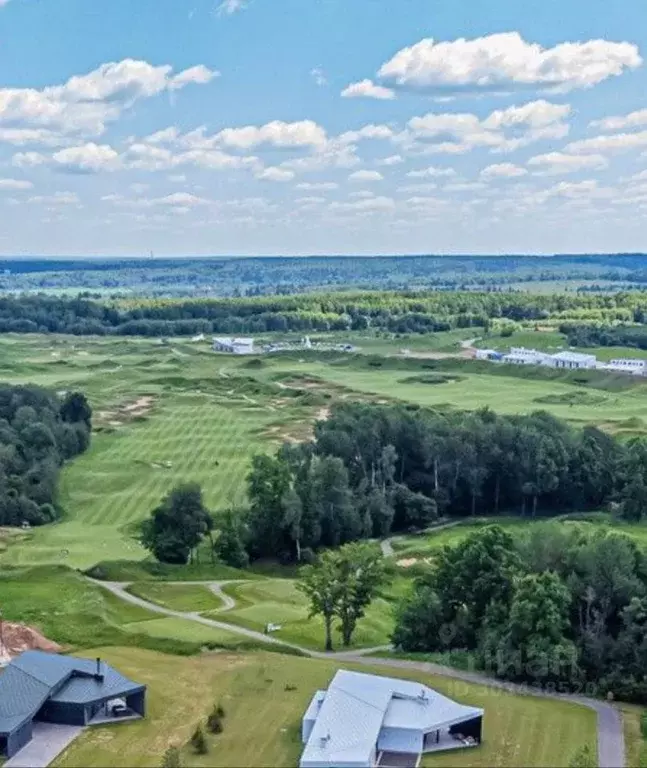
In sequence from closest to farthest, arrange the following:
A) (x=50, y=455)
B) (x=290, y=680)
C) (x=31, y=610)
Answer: (x=290, y=680) < (x=31, y=610) < (x=50, y=455)

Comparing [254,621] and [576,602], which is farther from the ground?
[576,602]

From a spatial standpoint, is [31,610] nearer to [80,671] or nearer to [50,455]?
[80,671]

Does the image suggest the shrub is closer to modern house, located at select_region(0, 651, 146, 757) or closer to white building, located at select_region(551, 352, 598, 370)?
modern house, located at select_region(0, 651, 146, 757)

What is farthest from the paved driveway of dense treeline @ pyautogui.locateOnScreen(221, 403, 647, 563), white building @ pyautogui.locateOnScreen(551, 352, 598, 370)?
white building @ pyautogui.locateOnScreen(551, 352, 598, 370)

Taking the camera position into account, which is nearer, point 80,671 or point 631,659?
point 80,671

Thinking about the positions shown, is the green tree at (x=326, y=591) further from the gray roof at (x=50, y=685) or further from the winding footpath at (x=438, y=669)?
the gray roof at (x=50, y=685)

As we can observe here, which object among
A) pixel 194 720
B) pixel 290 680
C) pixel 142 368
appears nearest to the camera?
pixel 194 720

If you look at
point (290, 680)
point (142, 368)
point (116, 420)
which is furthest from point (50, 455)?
point (142, 368)
